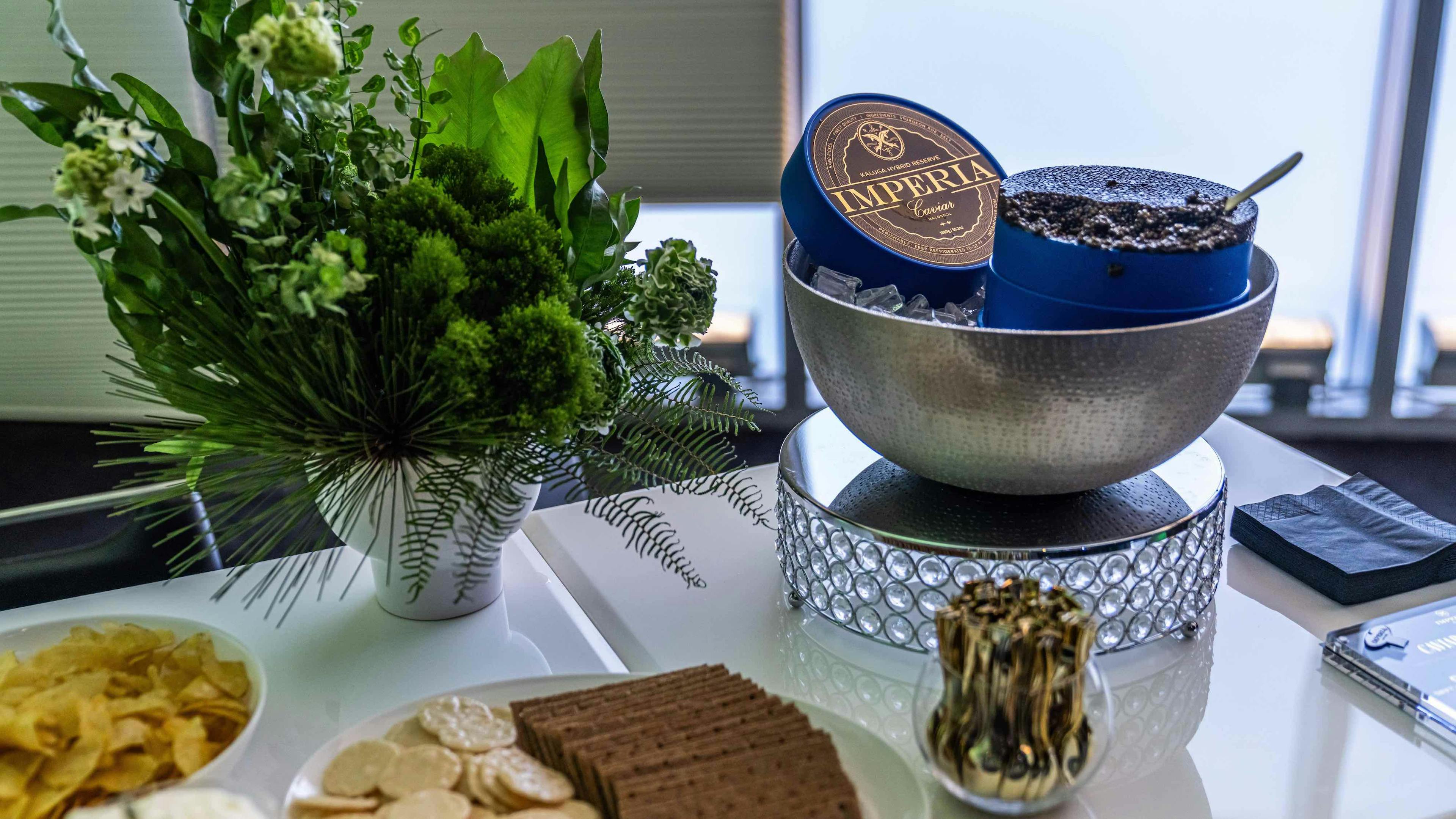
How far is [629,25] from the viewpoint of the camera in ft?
8.96

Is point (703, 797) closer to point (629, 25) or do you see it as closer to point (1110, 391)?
point (1110, 391)

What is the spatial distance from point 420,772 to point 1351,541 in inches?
31.4

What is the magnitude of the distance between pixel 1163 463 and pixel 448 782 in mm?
618

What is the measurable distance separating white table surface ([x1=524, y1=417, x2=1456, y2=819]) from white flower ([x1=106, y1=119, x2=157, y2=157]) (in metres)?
0.49

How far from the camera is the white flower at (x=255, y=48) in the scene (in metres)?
0.69

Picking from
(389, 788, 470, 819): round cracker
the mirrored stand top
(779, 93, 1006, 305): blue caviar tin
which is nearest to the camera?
(389, 788, 470, 819): round cracker

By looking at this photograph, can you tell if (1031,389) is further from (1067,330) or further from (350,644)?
(350,644)

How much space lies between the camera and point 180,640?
2.64 ft

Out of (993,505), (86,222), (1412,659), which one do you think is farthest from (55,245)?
(1412,659)

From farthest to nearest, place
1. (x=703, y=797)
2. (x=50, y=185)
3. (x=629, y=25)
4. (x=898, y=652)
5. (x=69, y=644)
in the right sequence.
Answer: (x=50, y=185) < (x=629, y=25) < (x=898, y=652) < (x=69, y=644) < (x=703, y=797)

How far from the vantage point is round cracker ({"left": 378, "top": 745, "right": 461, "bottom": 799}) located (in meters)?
0.67

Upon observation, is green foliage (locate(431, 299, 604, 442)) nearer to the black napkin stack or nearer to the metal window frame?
the black napkin stack

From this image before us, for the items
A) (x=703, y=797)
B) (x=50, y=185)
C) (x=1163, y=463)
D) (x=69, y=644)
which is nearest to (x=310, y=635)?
(x=69, y=644)

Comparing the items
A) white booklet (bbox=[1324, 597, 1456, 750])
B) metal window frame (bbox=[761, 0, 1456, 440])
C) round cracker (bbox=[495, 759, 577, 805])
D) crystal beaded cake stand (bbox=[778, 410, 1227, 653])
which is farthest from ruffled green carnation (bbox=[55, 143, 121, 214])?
metal window frame (bbox=[761, 0, 1456, 440])
